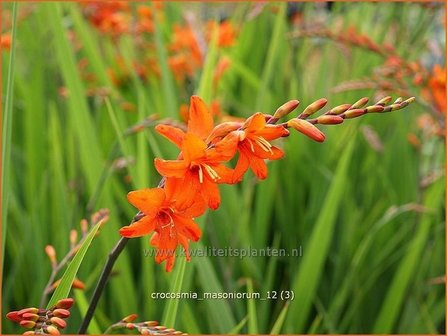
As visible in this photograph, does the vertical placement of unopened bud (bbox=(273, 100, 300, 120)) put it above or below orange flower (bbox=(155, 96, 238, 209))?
above

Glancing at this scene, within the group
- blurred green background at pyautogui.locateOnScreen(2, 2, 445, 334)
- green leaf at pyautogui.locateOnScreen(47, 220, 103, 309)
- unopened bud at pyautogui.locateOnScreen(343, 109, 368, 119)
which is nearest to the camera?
unopened bud at pyautogui.locateOnScreen(343, 109, 368, 119)

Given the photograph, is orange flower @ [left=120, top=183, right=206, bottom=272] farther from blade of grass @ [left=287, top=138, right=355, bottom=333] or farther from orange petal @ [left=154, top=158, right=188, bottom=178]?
blade of grass @ [left=287, top=138, right=355, bottom=333]

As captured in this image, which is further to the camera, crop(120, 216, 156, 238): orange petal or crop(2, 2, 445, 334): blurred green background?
crop(2, 2, 445, 334): blurred green background

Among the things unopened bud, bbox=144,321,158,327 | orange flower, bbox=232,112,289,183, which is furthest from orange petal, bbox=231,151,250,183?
unopened bud, bbox=144,321,158,327

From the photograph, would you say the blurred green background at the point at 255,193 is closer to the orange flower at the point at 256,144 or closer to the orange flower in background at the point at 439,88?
the orange flower in background at the point at 439,88

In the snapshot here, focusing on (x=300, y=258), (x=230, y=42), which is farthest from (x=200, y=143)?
(x=230, y=42)

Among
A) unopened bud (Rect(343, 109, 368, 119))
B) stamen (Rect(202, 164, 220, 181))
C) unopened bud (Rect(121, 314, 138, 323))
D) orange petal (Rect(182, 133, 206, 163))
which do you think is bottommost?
unopened bud (Rect(121, 314, 138, 323))
